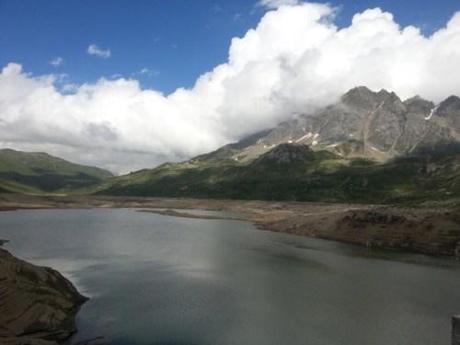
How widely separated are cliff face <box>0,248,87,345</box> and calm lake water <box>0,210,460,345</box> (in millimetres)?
2868

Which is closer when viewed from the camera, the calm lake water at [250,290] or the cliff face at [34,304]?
the cliff face at [34,304]

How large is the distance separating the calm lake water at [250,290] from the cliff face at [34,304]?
2868 millimetres

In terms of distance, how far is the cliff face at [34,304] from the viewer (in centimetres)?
5803

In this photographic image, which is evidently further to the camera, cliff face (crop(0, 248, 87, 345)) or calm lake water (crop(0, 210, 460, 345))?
calm lake water (crop(0, 210, 460, 345))

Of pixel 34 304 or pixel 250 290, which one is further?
pixel 250 290

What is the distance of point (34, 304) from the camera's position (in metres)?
63.8

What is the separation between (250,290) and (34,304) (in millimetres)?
36518

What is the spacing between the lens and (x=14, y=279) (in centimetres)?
6669

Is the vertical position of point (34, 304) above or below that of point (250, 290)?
above

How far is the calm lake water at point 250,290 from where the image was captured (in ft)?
205

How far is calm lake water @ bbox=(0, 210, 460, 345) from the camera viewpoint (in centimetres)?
6253

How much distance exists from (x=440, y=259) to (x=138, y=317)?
8656 cm

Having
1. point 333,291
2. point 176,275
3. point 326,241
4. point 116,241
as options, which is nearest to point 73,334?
point 176,275

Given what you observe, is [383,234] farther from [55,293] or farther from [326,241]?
[55,293]
